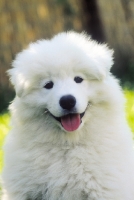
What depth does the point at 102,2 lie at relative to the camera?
11.9m

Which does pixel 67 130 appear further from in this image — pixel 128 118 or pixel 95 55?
pixel 128 118

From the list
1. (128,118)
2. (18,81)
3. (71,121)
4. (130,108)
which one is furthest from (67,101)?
(130,108)

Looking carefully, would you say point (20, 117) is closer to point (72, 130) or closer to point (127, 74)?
point (72, 130)

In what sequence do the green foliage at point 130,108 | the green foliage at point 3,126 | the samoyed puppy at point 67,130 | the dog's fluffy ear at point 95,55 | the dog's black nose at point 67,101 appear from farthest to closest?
the green foliage at point 3,126 → the green foliage at point 130,108 → the dog's fluffy ear at point 95,55 → the samoyed puppy at point 67,130 → the dog's black nose at point 67,101

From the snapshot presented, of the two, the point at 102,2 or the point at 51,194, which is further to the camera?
the point at 102,2

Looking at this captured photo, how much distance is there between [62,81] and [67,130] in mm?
407

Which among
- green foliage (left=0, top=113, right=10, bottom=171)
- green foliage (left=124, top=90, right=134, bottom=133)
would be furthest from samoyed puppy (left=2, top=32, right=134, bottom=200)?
green foliage (left=0, top=113, right=10, bottom=171)

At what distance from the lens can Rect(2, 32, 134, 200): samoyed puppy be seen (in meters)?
4.50

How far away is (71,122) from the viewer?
4.55 metres

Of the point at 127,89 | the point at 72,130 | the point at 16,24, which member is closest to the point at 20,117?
the point at 72,130

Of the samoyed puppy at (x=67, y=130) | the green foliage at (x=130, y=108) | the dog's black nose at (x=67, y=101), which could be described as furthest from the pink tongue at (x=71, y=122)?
the green foliage at (x=130, y=108)

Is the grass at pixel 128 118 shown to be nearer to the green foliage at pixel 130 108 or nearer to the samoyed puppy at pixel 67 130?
the green foliage at pixel 130 108

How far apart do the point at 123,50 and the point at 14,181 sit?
311 inches

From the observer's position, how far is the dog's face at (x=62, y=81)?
447 centimetres
